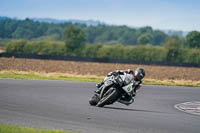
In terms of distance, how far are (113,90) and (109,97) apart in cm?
26

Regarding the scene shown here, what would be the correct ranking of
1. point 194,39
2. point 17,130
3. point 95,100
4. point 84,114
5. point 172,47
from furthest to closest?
point 194,39 → point 172,47 → point 95,100 → point 84,114 → point 17,130

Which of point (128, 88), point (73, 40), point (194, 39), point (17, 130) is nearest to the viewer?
point (17, 130)

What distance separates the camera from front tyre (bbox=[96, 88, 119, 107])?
13328 millimetres

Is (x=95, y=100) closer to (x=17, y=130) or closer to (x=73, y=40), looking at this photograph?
(x=17, y=130)

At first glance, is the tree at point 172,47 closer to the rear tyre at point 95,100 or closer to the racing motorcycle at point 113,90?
the rear tyre at point 95,100

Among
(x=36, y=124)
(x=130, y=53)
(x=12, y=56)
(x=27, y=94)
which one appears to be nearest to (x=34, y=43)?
(x=130, y=53)

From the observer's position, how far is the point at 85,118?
11344mm

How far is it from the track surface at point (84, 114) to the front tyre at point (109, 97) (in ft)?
0.77

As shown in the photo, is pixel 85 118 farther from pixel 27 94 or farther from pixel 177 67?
pixel 177 67

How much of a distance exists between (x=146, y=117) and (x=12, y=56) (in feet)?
Result: 126

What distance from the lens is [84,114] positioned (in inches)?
474

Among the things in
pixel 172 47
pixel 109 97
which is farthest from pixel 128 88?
pixel 172 47

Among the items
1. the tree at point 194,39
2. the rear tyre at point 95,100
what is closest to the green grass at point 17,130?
the rear tyre at point 95,100

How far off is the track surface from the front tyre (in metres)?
0.23
